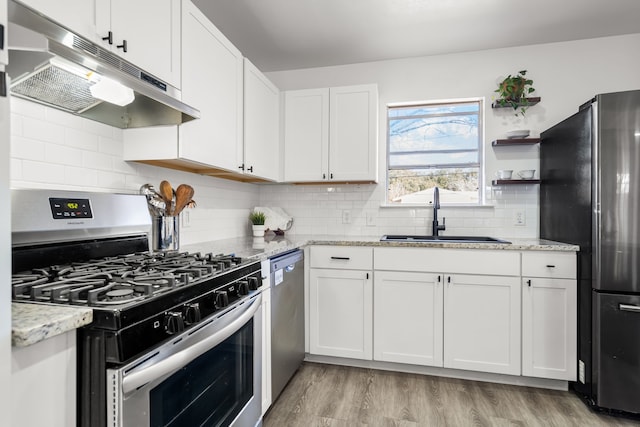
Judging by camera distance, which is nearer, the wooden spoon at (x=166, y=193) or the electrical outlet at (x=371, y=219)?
the wooden spoon at (x=166, y=193)

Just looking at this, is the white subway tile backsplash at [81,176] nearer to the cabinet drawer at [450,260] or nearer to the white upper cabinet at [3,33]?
the white upper cabinet at [3,33]

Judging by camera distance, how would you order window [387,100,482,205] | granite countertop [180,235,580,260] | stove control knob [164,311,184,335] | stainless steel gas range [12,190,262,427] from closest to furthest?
stainless steel gas range [12,190,262,427], stove control knob [164,311,184,335], granite countertop [180,235,580,260], window [387,100,482,205]

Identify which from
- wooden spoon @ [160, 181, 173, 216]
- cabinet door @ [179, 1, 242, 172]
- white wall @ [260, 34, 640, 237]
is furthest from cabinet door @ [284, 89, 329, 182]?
wooden spoon @ [160, 181, 173, 216]

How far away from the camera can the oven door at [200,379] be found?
0.84m

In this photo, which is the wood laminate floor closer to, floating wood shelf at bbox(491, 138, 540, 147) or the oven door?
the oven door

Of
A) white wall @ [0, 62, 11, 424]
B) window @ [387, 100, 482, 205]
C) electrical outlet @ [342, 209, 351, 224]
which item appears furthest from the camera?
electrical outlet @ [342, 209, 351, 224]

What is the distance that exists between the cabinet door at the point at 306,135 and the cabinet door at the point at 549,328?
5.58 feet

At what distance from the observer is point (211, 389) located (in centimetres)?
125

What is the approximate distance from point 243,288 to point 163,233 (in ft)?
2.26

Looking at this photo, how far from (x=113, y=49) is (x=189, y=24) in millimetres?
532

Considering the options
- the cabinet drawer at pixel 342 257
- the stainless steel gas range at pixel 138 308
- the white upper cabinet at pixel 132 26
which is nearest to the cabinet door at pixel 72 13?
the white upper cabinet at pixel 132 26

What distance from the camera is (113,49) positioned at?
4.29ft

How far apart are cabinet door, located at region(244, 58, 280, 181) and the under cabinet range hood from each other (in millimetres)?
796

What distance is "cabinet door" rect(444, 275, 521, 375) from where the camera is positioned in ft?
7.41
